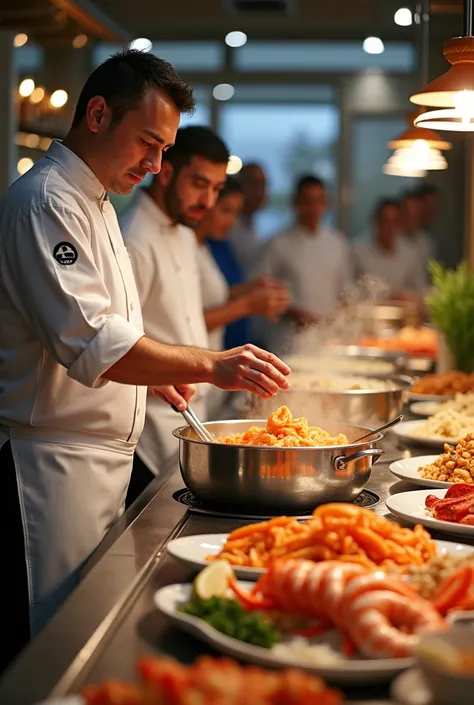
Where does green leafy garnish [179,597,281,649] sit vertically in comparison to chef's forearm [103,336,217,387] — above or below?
below

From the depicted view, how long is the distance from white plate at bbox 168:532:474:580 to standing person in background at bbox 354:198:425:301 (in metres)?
7.29

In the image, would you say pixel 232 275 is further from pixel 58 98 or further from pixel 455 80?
pixel 455 80

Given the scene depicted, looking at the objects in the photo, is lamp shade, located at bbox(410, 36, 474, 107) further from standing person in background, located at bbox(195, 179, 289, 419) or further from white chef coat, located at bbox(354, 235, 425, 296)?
white chef coat, located at bbox(354, 235, 425, 296)

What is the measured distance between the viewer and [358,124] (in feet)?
34.8

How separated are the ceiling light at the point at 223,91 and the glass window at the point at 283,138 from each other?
12 cm

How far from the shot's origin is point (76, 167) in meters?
2.36

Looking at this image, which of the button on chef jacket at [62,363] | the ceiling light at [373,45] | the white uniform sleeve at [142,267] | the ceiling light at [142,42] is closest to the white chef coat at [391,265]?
the ceiling light at [373,45]

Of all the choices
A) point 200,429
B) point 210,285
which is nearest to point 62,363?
point 200,429

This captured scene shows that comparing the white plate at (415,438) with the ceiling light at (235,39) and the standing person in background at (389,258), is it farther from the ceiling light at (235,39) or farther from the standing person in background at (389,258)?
the ceiling light at (235,39)

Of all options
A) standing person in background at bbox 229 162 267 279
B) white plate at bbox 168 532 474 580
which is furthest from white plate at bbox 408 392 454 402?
standing person in background at bbox 229 162 267 279

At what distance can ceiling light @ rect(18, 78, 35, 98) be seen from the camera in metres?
Answer: 6.44

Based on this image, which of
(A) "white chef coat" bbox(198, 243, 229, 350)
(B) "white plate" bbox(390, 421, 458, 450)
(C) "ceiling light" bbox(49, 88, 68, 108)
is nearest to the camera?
(B) "white plate" bbox(390, 421, 458, 450)

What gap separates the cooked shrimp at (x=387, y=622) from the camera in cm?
121

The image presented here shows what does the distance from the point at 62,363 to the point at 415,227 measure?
298 inches
